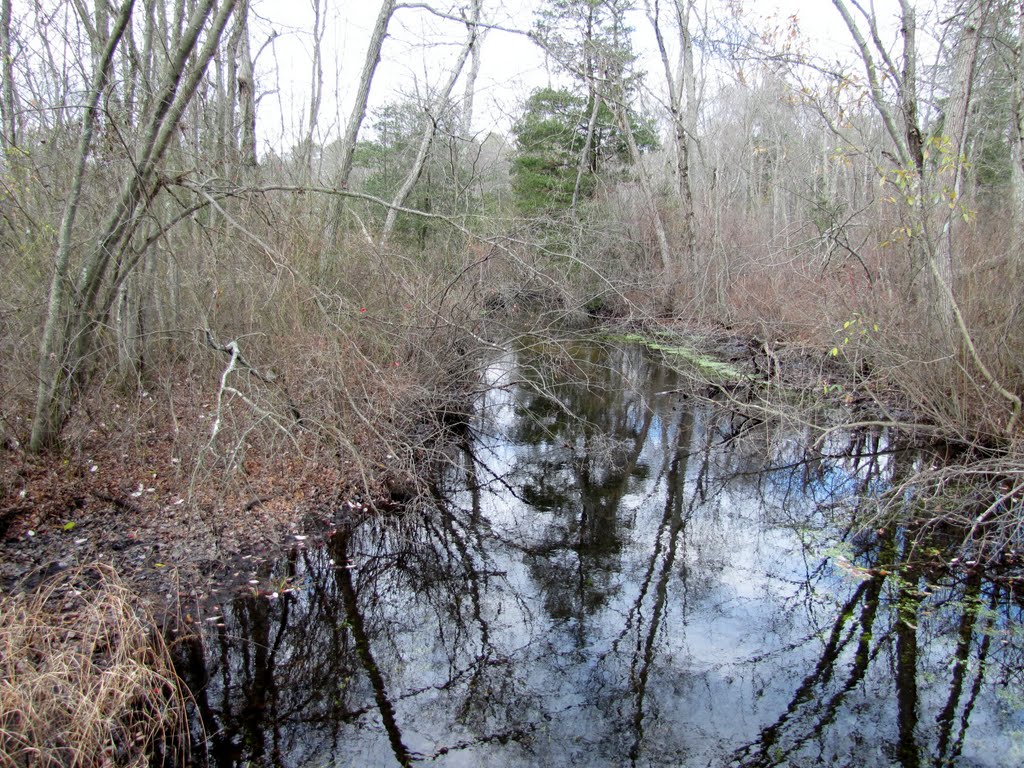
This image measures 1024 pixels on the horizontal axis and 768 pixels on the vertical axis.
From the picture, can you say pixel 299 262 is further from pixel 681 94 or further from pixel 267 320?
pixel 681 94

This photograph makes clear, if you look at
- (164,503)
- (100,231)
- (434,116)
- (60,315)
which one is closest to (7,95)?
(100,231)

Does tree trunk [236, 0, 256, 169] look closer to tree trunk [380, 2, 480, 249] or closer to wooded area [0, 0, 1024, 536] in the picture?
wooded area [0, 0, 1024, 536]

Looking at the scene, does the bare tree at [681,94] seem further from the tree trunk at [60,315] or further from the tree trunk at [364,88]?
the tree trunk at [60,315]

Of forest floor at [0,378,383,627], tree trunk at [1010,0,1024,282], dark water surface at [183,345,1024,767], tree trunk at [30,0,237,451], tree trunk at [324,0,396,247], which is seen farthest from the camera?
tree trunk at [324,0,396,247]

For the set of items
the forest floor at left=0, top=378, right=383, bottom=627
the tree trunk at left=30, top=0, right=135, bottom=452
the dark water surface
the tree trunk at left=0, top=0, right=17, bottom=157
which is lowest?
the dark water surface

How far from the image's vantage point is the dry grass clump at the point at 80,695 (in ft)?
11.2

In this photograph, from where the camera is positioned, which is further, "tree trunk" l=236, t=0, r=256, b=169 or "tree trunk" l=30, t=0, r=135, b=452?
"tree trunk" l=236, t=0, r=256, b=169

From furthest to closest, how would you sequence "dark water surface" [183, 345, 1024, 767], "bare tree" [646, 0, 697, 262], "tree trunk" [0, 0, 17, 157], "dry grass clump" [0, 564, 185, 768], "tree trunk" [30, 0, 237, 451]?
"bare tree" [646, 0, 697, 262], "tree trunk" [0, 0, 17, 157], "tree trunk" [30, 0, 237, 451], "dark water surface" [183, 345, 1024, 767], "dry grass clump" [0, 564, 185, 768]

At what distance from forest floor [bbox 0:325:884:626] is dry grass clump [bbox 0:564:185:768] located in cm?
91

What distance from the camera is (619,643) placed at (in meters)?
5.33

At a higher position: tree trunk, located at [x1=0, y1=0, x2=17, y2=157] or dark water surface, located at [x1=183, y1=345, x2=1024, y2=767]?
tree trunk, located at [x1=0, y1=0, x2=17, y2=157]

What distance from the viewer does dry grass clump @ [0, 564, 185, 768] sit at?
3402 mm

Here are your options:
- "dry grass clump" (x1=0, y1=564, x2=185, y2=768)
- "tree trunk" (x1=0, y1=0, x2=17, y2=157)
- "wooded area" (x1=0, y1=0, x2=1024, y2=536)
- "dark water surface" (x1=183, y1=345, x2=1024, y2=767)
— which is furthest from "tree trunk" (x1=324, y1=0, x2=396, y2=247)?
"dry grass clump" (x1=0, y1=564, x2=185, y2=768)

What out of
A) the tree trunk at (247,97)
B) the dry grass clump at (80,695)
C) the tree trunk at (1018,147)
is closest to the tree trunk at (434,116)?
the tree trunk at (247,97)
